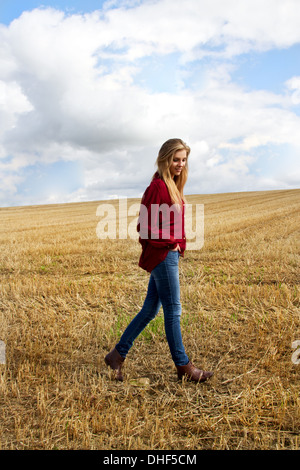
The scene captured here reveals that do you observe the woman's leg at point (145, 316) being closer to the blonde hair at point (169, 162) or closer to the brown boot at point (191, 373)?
the brown boot at point (191, 373)

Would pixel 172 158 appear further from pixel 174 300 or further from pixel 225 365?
pixel 225 365

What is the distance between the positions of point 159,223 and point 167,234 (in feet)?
0.40

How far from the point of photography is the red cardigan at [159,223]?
310cm

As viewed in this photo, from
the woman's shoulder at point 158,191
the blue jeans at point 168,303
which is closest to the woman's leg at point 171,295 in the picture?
the blue jeans at point 168,303

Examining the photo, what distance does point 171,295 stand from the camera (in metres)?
3.23

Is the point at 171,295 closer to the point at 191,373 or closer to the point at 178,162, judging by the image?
the point at 191,373

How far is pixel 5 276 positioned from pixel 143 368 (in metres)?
5.28

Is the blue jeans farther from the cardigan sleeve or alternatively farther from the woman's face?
the woman's face

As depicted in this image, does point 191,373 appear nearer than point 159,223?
No

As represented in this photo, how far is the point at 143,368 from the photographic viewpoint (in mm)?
3797

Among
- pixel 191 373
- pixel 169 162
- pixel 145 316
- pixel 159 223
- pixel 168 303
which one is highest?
pixel 169 162

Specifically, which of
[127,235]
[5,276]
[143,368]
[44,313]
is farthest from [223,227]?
[143,368]

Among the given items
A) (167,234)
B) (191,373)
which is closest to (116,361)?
(191,373)
